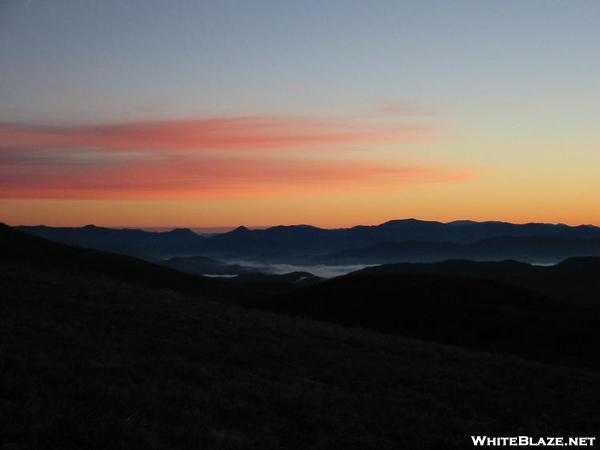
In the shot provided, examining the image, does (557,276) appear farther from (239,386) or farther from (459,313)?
(239,386)

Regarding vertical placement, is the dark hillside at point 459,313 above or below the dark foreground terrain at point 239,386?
below

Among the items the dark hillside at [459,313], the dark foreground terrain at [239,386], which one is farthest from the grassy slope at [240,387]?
the dark hillside at [459,313]

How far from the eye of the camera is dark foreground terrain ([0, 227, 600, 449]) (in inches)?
361

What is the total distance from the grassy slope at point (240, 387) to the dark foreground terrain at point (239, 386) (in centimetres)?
5

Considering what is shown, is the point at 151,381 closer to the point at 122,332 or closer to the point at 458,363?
the point at 122,332

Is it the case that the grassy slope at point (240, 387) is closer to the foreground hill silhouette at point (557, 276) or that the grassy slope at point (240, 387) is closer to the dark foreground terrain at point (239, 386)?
the dark foreground terrain at point (239, 386)

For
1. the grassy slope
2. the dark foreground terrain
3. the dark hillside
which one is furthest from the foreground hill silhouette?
the grassy slope

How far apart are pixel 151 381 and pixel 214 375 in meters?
2.10

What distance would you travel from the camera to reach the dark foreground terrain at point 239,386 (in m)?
9.18

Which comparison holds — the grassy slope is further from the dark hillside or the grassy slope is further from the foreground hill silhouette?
the foreground hill silhouette

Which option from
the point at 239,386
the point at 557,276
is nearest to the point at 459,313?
the point at 239,386

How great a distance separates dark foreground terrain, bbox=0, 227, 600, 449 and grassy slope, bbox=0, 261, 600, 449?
5cm

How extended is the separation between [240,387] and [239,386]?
6 centimetres

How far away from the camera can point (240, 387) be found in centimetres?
1279
